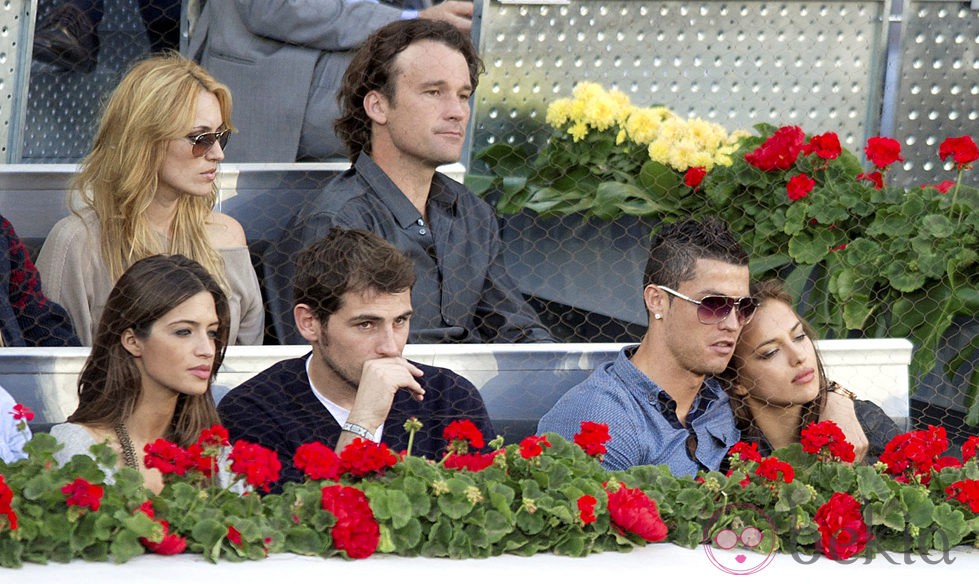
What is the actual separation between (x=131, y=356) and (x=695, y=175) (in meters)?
1.56

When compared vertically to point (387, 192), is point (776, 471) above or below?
below

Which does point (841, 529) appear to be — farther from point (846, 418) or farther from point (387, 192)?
point (387, 192)

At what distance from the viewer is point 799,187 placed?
3.39 m

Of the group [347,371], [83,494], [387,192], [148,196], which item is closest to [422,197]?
[387,192]

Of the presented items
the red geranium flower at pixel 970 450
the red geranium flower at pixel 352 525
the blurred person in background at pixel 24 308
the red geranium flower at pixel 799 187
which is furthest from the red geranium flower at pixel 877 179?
the red geranium flower at pixel 352 525

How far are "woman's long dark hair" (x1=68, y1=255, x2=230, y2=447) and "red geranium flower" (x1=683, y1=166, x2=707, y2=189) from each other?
1419mm

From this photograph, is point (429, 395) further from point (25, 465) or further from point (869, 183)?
point (869, 183)

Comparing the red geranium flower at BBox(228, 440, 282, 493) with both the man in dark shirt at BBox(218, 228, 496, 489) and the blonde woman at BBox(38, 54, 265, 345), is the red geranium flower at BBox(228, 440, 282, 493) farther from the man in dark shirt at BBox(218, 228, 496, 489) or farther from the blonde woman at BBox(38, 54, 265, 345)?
the blonde woman at BBox(38, 54, 265, 345)

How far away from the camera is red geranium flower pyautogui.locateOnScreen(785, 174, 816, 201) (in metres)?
3.39

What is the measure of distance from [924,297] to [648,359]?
0.83m

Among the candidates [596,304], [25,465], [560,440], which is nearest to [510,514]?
[560,440]

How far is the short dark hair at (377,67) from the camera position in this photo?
10.4ft

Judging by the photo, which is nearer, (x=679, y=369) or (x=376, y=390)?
(x=376, y=390)

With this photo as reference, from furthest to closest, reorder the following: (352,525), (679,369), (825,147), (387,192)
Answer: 1. (825,147)
2. (387,192)
3. (679,369)
4. (352,525)
